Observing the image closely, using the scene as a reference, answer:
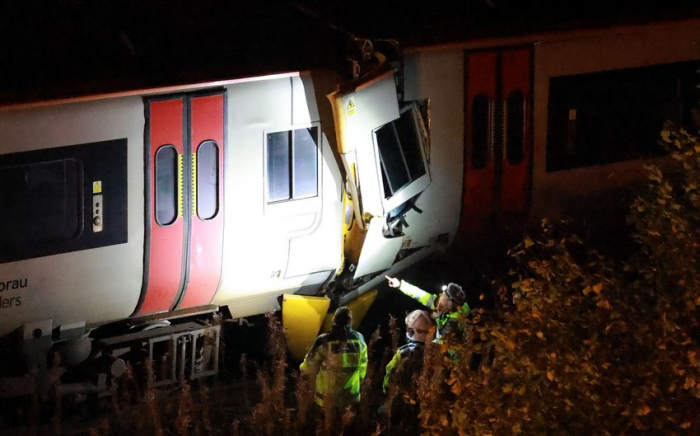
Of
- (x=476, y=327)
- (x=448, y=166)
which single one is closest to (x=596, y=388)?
(x=476, y=327)

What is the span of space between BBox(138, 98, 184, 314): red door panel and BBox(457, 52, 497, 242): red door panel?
2.84 metres

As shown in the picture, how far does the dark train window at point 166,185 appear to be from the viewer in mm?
7344

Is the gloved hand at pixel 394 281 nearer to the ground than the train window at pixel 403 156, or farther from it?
nearer to the ground

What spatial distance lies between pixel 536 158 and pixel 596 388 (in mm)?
5276

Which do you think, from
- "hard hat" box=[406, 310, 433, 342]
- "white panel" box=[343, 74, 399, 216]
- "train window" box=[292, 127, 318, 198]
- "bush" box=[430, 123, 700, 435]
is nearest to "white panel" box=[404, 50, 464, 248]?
"white panel" box=[343, 74, 399, 216]

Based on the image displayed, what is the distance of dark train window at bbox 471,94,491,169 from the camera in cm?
898

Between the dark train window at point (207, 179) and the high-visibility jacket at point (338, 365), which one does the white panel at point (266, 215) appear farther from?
the high-visibility jacket at point (338, 365)

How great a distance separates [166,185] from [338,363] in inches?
74.6

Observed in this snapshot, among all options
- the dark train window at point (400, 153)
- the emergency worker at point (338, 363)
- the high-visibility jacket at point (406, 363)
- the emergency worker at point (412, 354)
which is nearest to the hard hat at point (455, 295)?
the emergency worker at point (412, 354)

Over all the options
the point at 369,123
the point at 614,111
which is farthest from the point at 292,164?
the point at 614,111

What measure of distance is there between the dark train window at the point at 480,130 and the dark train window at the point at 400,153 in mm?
630

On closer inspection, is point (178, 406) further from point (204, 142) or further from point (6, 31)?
point (6, 31)

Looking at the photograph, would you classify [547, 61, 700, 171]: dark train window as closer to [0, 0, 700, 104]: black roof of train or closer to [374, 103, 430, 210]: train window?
[0, 0, 700, 104]: black roof of train

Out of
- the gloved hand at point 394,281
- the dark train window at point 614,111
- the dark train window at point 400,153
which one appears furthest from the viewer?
the dark train window at point 614,111
